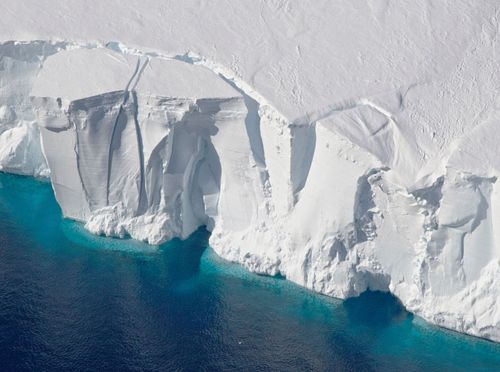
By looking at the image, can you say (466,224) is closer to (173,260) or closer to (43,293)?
(173,260)

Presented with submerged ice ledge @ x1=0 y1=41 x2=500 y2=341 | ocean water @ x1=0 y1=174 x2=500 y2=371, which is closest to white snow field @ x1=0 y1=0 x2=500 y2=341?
submerged ice ledge @ x1=0 y1=41 x2=500 y2=341

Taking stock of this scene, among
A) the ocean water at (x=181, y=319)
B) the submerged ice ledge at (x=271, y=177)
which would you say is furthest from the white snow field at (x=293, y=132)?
the ocean water at (x=181, y=319)

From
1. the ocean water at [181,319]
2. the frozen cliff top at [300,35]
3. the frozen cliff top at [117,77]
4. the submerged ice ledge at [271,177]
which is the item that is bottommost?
the ocean water at [181,319]

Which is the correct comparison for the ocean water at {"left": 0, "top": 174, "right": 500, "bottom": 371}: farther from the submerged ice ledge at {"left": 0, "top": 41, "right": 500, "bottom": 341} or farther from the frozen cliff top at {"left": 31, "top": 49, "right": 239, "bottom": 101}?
the frozen cliff top at {"left": 31, "top": 49, "right": 239, "bottom": 101}

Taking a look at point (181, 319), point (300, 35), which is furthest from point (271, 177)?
point (181, 319)

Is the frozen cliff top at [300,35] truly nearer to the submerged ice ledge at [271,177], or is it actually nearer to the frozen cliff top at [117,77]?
the submerged ice ledge at [271,177]

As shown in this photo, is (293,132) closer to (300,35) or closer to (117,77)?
(300,35)
